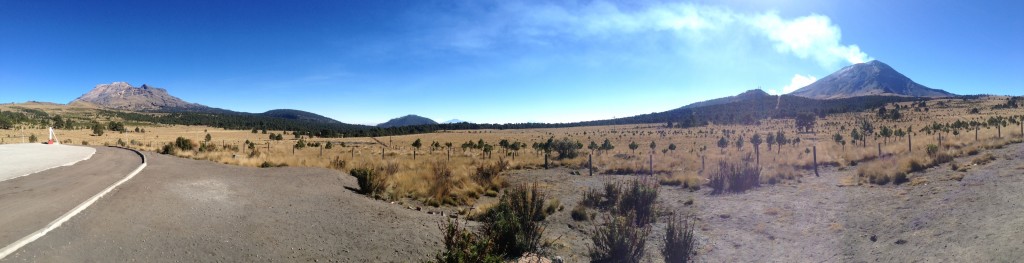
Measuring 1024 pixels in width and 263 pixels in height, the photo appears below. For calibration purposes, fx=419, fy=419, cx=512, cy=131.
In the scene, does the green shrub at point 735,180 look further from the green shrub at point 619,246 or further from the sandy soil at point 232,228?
the sandy soil at point 232,228

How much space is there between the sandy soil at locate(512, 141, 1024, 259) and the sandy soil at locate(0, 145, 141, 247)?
8.60 m

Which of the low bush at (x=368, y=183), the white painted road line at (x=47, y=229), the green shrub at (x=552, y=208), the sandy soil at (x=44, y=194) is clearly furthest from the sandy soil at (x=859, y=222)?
the sandy soil at (x=44, y=194)

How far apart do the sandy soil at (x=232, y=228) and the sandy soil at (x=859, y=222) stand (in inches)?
140

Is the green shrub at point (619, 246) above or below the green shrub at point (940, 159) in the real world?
below

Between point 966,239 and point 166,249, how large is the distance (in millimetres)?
12357

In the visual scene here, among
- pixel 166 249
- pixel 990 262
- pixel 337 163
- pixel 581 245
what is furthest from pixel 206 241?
pixel 337 163

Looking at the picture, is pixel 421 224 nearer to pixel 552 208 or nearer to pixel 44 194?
pixel 552 208

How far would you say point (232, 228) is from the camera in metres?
7.03

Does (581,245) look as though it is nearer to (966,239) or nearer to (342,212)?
(342,212)

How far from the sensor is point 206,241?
20.4 feet

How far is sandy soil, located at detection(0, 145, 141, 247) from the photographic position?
6254 mm

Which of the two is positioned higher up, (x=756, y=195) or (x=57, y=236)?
(x=57, y=236)

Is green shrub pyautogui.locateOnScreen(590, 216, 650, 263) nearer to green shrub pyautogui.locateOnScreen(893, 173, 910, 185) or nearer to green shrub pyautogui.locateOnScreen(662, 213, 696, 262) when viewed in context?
green shrub pyautogui.locateOnScreen(662, 213, 696, 262)

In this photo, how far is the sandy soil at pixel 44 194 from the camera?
20.5 ft
